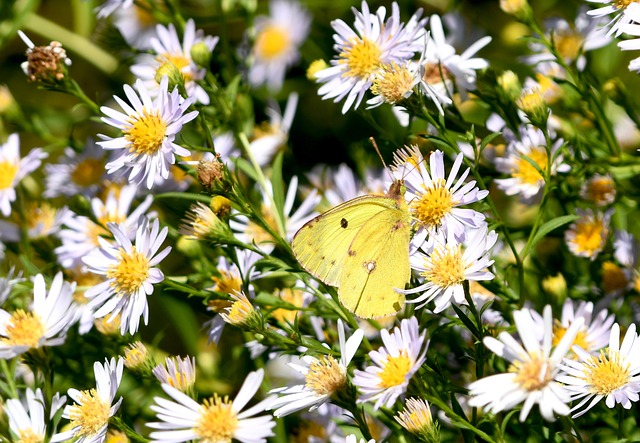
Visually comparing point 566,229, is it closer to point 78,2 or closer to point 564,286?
point 564,286

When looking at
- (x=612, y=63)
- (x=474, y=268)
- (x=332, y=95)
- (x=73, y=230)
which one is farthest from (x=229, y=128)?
(x=612, y=63)

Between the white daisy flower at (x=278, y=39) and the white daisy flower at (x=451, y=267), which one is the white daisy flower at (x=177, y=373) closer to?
the white daisy flower at (x=451, y=267)

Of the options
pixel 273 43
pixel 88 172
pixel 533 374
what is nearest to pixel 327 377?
pixel 533 374

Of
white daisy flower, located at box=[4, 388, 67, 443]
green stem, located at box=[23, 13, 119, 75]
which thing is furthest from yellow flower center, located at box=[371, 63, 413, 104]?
green stem, located at box=[23, 13, 119, 75]

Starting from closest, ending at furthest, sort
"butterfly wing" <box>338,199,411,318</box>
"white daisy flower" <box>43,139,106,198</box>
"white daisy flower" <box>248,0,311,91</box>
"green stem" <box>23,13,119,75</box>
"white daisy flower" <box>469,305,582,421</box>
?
1. "white daisy flower" <box>469,305,582,421</box>
2. "butterfly wing" <box>338,199,411,318</box>
3. "white daisy flower" <box>43,139,106,198</box>
4. "green stem" <box>23,13,119,75</box>
5. "white daisy flower" <box>248,0,311,91</box>

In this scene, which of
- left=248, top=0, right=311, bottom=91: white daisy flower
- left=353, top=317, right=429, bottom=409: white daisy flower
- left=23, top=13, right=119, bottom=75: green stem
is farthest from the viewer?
left=248, top=0, right=311, bottom=91: white daisy flower

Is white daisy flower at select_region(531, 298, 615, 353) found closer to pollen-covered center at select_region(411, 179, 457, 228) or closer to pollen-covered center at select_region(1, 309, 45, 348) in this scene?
pollen-covered center at select_region(411, 179, 457, 228)

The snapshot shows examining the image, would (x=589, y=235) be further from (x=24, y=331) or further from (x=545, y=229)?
(x=24, y=331)
